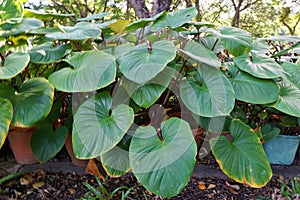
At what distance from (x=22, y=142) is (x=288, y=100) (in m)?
1.17

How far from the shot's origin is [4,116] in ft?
3.29

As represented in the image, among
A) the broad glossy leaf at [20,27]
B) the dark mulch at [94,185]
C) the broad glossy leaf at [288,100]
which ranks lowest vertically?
the dark mulch at [94,185]

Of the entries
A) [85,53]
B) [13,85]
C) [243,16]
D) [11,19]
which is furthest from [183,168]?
[243,16]

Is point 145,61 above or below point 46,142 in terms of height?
above

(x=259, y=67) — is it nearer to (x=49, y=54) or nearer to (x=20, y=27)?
(x=49, y=54)

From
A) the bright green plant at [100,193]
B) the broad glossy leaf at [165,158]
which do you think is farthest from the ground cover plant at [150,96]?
the bright green plant at [100,193]

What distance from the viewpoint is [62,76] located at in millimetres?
1032

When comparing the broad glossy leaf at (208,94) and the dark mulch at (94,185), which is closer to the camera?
the broad glossy leaf at (208,94)

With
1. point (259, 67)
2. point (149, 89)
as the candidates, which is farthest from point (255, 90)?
point (149, 89)

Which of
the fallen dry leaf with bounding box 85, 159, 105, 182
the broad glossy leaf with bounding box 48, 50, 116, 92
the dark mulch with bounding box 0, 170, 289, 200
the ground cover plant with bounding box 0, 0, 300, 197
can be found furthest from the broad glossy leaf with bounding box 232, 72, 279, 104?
the fallen dry leaf with bounding box 85, 159, 105, 182

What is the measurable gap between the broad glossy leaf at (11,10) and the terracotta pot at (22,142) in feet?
1.68

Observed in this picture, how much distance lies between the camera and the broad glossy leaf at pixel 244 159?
1.03 m

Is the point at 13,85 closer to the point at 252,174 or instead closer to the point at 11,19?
the point at 11,19

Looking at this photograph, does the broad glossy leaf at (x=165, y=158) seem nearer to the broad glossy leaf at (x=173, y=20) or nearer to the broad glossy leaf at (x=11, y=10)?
the broad glossy leaf at (x=173, y=20)
